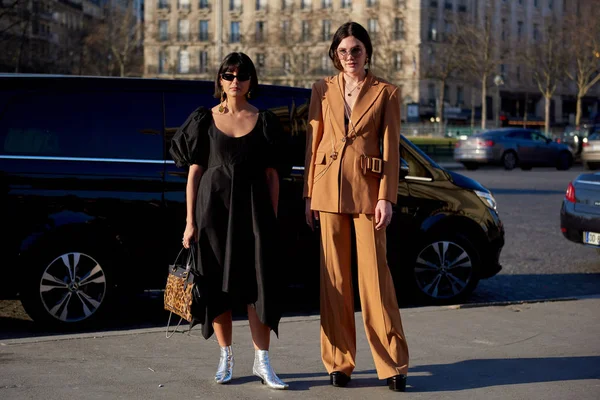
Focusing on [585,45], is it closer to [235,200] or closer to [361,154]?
[361,154]

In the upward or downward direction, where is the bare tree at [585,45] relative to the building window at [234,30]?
downward

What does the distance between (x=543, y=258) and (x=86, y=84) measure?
21.5 feet

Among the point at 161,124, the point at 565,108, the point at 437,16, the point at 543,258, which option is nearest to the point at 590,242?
the point at 543,258

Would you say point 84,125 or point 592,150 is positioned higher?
point 84,125

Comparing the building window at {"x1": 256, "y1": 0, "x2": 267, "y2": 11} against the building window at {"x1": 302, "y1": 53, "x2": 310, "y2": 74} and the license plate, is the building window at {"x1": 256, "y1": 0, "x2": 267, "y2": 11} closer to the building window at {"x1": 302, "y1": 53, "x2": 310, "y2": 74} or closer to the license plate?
the building window at {"x1": 302, "y1": 53, "x2": 310, "y2": 74}

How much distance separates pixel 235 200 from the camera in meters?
5.62

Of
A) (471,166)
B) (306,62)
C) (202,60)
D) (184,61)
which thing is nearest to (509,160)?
(471,166)

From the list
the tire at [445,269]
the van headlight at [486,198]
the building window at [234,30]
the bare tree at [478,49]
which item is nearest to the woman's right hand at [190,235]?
the tire at [445,269]

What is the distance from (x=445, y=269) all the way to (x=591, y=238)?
10.5ft

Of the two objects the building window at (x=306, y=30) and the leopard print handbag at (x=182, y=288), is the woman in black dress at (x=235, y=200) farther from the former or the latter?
the building window at (x=306, y=30)

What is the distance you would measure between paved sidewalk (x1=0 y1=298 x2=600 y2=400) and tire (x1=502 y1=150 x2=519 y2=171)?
29.3 meters

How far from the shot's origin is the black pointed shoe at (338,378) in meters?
5.80

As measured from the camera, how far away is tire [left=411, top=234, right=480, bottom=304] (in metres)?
8.92

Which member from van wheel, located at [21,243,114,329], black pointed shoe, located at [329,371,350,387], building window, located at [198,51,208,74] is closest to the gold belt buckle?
black pointed shoe, located at [329,371,350,387]
